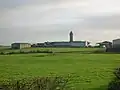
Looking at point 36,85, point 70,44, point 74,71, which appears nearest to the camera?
point 36,85

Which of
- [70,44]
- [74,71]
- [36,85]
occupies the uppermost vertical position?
[70,44]

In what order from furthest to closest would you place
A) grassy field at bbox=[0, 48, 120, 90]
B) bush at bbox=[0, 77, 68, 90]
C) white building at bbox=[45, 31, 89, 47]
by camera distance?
1. white building at bbox=[45, 31, 89, 47]
2. grassy field at bbox=[0, 48, 120, 90]
3. bush at bbox=[0, 77, 68, 90]

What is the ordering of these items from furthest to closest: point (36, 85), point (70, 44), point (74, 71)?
1. point (70, 44)
2. point (74, 71)
3. point (36, 85)

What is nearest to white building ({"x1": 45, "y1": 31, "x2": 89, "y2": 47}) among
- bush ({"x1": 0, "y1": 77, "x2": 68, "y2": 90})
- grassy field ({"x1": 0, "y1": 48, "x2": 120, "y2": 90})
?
grassy field ({"x1": 0, "y1": 48, "x2": 120, "y2": 90})

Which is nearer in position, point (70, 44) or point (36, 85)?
point (36, 85)

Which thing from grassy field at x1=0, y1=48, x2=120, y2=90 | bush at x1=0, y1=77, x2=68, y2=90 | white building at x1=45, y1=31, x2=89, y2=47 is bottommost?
grassy field at x1=0, y1=48, x2=120, y2=90

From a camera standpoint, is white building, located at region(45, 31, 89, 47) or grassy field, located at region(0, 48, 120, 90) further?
white building, located at region(45, 31, 89, 47)

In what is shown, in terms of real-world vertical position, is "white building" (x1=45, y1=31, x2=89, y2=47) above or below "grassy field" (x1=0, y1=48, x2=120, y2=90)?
above

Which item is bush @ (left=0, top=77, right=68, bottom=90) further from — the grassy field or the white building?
the white building

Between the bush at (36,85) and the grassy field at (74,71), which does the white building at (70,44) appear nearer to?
the grassy field at (74,71)

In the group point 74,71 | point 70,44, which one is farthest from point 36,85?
point 70,44

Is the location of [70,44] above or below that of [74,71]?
above

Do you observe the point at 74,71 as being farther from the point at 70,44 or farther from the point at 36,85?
the point at 70,44

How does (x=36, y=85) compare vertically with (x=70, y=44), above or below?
below
